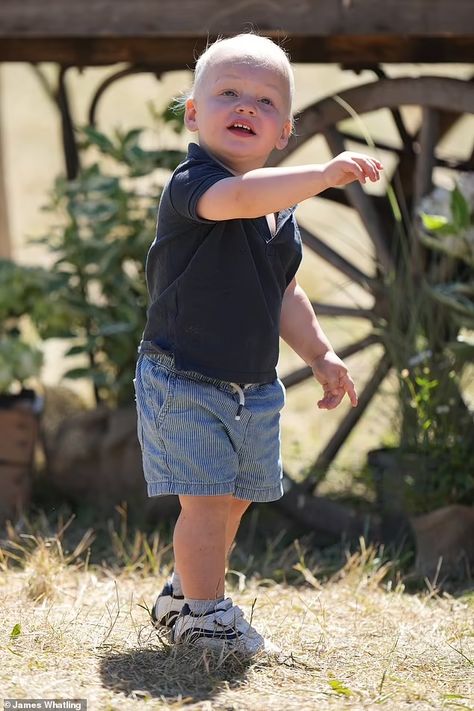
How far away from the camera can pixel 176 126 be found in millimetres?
4473

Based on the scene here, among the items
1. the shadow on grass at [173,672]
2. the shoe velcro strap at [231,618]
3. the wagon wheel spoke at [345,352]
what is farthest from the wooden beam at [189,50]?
the shadow on grass at [173,672]

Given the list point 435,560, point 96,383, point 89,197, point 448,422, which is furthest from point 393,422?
point 89,197

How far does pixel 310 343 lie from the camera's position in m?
2.67

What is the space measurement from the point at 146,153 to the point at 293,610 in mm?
2009

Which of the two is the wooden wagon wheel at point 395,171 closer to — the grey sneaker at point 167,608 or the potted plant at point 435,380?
the potted plant at point 435,380

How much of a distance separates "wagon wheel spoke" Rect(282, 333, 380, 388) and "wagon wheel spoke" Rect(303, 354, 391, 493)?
0.34 feet

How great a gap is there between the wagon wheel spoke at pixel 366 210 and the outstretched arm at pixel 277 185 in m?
1.82

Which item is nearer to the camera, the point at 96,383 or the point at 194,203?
the point at 194,203

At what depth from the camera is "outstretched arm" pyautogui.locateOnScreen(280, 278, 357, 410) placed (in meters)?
2.66

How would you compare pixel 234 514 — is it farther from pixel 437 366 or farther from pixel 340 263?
pixel 340 263

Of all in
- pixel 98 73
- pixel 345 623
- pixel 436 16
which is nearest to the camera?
pixel 345 623

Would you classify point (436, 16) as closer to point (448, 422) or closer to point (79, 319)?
point (448, 422)

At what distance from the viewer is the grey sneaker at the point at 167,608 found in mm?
2639

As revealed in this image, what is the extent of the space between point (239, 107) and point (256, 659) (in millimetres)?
1187
